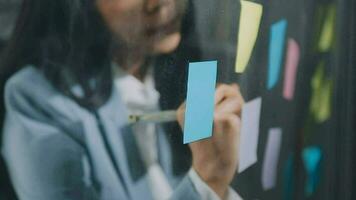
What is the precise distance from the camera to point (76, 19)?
769mm

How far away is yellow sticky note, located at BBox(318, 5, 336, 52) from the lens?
154 centimetres

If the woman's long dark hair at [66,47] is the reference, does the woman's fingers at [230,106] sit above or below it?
below

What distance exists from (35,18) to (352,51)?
1079mm

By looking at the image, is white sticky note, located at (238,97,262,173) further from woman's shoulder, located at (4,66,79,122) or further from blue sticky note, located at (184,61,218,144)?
woman's shoulder, located at (4,66,79,122)

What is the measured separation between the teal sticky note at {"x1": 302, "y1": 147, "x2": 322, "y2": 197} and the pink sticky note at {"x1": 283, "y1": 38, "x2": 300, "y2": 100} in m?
0.23

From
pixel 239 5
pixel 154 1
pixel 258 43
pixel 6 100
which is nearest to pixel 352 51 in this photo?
pixel 258 43

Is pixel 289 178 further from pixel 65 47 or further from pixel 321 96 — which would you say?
pixel 65 47

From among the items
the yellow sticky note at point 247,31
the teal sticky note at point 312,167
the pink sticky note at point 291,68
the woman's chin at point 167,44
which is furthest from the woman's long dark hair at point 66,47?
the teal sticky note at point 312,167

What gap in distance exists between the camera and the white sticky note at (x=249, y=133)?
1.19 m

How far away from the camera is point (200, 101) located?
3.33 ft

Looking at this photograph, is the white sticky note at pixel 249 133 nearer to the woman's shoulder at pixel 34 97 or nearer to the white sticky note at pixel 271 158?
the white sticky note at pixel 271 158

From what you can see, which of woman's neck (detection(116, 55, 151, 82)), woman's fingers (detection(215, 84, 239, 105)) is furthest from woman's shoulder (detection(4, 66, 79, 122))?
woman's fingers (detection(215, 84, 239, 105))

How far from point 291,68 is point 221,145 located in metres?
0.43

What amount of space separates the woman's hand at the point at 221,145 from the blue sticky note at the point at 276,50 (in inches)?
7.0
